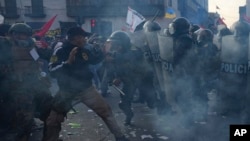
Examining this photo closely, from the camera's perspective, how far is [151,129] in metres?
5.43

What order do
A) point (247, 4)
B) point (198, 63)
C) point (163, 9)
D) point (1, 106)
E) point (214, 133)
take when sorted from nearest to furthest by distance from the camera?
point (1, 106), point (214, 133), point (198, 63), point (247, 4), point (163, 9)

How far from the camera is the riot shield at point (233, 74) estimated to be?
4894 mm

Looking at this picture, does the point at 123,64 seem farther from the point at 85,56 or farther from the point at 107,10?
the point at 107,10

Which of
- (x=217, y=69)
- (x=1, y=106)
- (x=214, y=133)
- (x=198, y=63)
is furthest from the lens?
(x=217, y=69)

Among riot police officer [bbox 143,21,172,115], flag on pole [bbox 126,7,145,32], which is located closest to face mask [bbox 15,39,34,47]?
riot police officer [bbox 143,21,172,115]

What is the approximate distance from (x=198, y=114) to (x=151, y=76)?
116cm

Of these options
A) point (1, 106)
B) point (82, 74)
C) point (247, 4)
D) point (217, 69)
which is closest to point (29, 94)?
point (1, 106)

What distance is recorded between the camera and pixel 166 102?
20.3ft

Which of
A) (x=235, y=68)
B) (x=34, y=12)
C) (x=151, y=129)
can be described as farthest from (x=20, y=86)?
(x=34, y=12)

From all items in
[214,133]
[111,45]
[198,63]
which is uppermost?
[111,45]

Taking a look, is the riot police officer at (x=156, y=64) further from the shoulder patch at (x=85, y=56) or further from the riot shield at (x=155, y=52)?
the shoulder patch at (x=85, y=56)

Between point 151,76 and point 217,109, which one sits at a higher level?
point 151,76

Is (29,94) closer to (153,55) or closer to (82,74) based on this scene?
(82,74)

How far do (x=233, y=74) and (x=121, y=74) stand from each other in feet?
6.26
